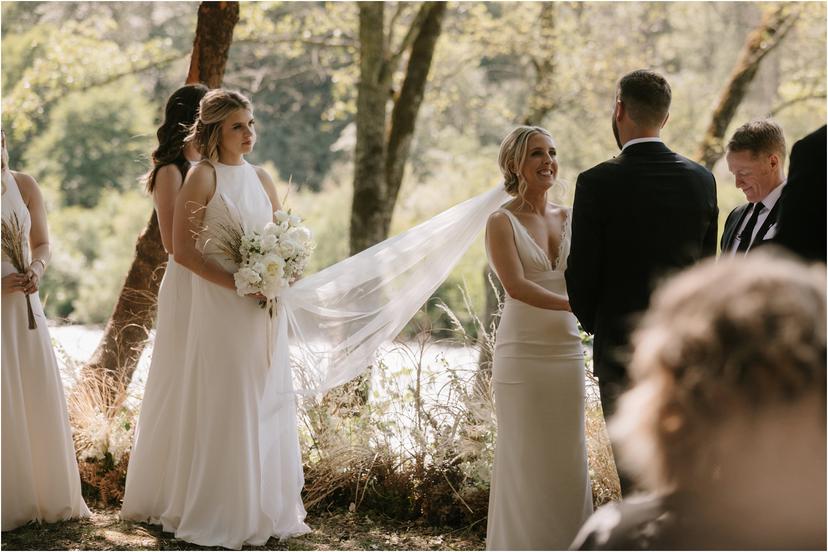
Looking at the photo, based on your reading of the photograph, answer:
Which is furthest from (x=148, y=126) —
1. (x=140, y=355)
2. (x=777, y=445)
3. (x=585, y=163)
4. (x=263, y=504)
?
(x=777, y=445)

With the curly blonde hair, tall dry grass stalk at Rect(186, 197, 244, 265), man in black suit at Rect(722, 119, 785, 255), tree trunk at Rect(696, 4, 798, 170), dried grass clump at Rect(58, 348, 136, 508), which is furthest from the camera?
tree trunk at Rect(696, 4, 798, 170)

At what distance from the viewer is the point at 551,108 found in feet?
47.4

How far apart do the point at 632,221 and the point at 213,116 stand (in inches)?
95.6

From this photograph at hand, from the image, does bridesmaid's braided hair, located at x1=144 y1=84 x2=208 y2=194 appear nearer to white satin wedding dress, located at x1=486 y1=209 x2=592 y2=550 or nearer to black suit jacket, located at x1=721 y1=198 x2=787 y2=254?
white satin wedding dress, located at x1=486 y1=209 x2=592 y2=550

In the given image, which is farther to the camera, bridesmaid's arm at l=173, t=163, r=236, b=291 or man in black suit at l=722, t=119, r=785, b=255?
bridesmaid's arm at l=173, t=163, r=236, b=291

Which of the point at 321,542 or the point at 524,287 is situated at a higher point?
the point at 524,287

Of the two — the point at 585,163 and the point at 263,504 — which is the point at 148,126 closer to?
the point at 585,163

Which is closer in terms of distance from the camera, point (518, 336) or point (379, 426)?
point (518, 336)

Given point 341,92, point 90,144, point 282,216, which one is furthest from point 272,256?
point 90,144

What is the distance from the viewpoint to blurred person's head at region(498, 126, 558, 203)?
4551mm

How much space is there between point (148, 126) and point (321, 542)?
86.5 feet

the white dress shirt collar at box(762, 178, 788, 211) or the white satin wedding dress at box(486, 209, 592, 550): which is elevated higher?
the white dress shirt collar at box(762, 178, 788, 211)

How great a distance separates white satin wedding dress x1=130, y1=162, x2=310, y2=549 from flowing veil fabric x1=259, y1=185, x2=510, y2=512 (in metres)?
0.09

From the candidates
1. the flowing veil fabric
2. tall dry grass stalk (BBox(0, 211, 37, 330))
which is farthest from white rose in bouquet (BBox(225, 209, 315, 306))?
tall dry grass stalk (BBox(0, 211, 37, 330))
